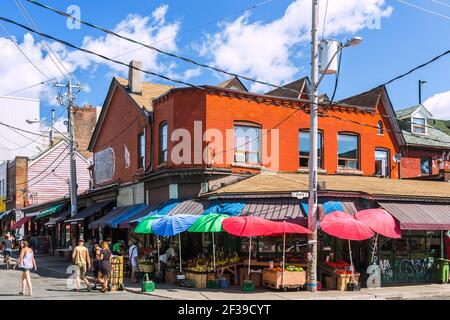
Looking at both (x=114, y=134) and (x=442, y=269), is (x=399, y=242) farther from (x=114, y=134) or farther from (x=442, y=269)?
(x=114, y=134)

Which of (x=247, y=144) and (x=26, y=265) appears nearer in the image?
(x=26, y=265)

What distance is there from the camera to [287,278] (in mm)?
17734

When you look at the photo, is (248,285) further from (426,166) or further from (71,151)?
(426,166)

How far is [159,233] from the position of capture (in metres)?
18.5

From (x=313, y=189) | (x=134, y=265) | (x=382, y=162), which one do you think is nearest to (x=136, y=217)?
(x=134, y=265)

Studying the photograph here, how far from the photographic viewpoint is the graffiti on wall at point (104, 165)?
30894 mm

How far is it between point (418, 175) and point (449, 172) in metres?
3.92

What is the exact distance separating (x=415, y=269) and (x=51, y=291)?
13.1 meters

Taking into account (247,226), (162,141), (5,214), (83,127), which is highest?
(83,127)

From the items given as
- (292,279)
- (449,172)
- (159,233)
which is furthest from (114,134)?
(449,172)

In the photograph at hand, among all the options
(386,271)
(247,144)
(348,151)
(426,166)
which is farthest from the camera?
(426,166)

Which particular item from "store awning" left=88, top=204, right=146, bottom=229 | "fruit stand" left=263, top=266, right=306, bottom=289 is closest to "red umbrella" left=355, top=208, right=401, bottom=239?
"fruit stand" left=263, top=266, right=306, bottom=289

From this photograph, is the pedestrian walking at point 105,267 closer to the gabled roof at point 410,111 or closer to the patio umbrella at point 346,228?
the patio umbrella at point 346,228

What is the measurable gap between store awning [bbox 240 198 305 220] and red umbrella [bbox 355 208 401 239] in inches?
83.4
